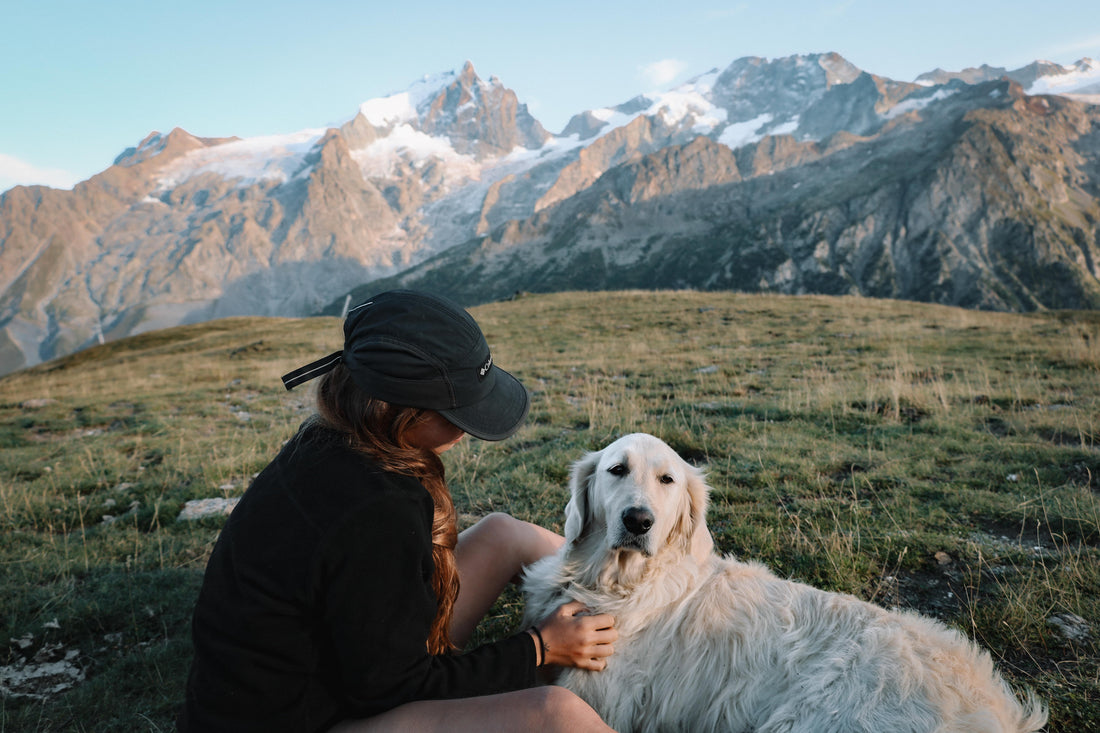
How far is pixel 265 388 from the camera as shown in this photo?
47.4ft

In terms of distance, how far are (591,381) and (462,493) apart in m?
6.39

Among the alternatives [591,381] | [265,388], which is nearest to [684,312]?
[591,381]

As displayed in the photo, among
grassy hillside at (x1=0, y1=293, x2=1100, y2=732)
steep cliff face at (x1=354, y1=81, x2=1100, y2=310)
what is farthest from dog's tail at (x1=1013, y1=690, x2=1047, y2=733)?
steep cliff face at (x1=354, y1=81, x2=1100, y2=310)

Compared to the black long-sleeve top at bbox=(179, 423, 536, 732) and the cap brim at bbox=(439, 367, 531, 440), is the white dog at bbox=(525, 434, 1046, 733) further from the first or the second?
the black long-sleeve top at bbox=(179, 423, 536, 732)

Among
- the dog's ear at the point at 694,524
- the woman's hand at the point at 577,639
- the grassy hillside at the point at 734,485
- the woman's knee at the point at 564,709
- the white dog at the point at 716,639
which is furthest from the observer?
the grassy hillside at the point at 734,485

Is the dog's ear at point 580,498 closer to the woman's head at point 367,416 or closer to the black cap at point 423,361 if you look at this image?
the black cap at point 423,361

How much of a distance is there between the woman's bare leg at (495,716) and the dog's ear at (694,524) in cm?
125

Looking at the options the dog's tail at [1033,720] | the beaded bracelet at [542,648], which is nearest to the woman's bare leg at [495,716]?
the beaded bracelet at [542,648]

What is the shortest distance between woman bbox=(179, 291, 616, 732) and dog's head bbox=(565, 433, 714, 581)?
914mm

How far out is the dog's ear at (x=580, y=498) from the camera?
338 cm

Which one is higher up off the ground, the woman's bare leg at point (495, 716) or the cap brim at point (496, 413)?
the cap brim at point (496, 413)

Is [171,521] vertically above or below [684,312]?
above

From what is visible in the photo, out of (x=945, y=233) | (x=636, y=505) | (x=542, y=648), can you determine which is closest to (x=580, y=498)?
(x=636, y=505)

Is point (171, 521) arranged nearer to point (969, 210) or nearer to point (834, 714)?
point (834, 714)
